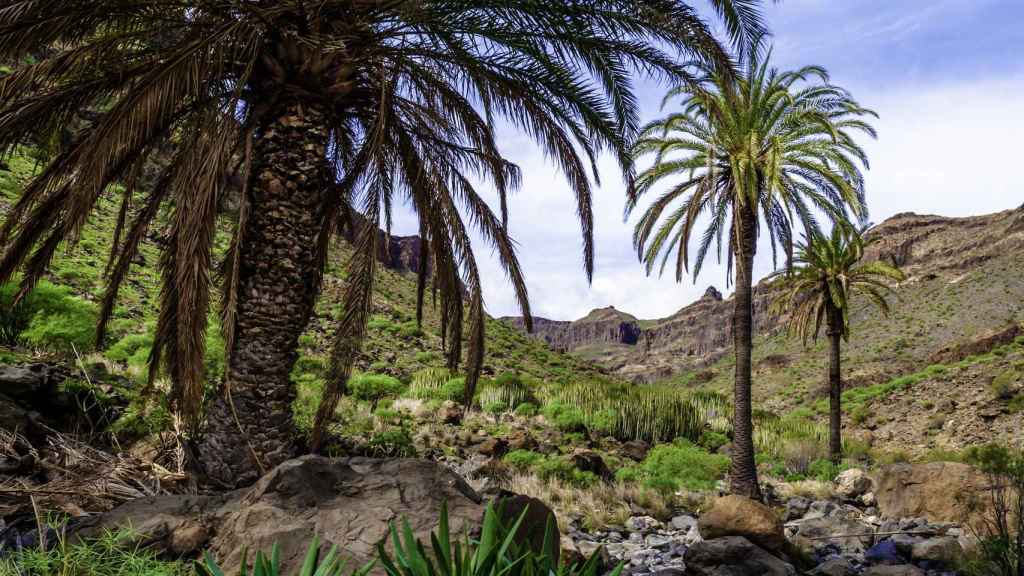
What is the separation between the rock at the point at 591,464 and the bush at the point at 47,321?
9.52 metres

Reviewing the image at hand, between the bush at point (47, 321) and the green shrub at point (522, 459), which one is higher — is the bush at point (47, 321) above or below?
above

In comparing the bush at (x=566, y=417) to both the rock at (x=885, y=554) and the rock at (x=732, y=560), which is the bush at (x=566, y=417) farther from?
the rock at (x=732, y=560)

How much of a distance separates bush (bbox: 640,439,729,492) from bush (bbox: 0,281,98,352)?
11.5 metres

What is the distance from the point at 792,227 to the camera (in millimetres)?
14344

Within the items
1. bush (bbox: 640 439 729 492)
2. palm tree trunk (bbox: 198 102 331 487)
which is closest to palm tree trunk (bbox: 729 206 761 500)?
bush (bbox: 640 439 729 492)

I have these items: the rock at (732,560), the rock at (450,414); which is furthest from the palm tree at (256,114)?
the rock at (450,414)

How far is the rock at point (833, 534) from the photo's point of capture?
8938 millimetres

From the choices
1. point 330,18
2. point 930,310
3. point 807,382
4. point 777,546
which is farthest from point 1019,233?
point 330,18

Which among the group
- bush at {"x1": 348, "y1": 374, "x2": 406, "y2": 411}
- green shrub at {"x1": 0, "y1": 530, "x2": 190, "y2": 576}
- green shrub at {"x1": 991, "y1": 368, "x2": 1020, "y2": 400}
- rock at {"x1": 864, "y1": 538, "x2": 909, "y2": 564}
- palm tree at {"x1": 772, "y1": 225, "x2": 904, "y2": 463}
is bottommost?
rock at {"x1": 864, "y1": 538, "x2": 909, "y2": 564}

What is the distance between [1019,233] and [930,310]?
19.1 m

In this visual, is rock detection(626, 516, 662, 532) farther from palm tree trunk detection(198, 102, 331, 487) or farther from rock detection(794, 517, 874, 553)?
palm tree trunk detection(198, 102, 331, 487)

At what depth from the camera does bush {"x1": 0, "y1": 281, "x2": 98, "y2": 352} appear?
34.3 ft

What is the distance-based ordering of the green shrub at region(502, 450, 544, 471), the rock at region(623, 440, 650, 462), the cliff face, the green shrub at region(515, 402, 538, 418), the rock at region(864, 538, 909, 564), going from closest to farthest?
1. the rock at region(864, 538, 909, 564)
2. the green shrub at region(502, 450, 544, 471)
3. the rock at region(623, 440, 650, 462)
4. the green shrub at region(515, 402, 538, 418)
5. the cliff face

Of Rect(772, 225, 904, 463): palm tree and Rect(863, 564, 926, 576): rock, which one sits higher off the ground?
Rect(772, 225, 904, 463): palm tree
